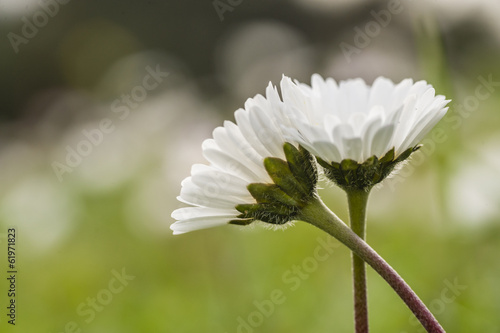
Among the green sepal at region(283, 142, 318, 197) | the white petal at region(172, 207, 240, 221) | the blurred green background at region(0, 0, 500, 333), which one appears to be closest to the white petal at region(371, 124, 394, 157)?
the green sepal at region(283, 142, 318, 197)

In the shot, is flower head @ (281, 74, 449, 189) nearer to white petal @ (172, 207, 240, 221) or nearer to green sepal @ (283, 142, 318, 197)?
green sepal @ (283, 142, 318, 197)

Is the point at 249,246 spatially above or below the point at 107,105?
below

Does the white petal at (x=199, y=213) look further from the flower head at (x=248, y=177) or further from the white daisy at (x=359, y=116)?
the white daisy at (x=359, y=116)

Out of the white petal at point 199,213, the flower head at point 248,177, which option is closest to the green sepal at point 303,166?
the flower head at point 248,177

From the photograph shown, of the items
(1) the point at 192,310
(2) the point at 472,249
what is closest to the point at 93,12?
(1) the point at 192,310

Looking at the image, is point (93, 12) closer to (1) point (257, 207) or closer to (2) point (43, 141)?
(2) point (43, 141)

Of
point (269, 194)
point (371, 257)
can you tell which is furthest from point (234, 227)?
point (371, 257)

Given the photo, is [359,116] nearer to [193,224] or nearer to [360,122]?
[360,122]

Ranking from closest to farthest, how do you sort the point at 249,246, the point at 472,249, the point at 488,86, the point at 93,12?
the point at 472,249, the point at 249,246, the point at 488,86, the point at 93,12
